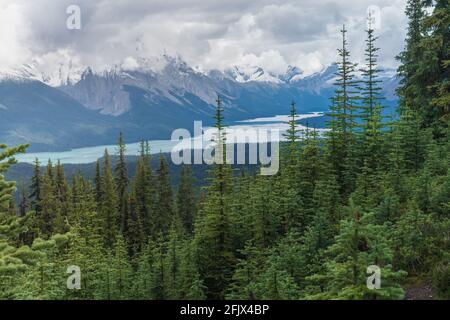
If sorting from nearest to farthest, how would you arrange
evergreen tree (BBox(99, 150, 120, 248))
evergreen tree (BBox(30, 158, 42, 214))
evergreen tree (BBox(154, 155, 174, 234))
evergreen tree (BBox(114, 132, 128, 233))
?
evergreen tree (BBox(99, 150, 120, 248)) → evergreen tree (BBox(30, 158, 42, 214)) → evergreen tree (BBox(154, 155, 174, 234)) → evergreen tree (BBox(114, 132, 128, 233))

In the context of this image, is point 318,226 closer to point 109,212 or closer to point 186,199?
point 109,212

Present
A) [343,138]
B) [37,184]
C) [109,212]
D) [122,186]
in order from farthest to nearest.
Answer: [122,186]
[37,184]
[109,212]
[343,138]

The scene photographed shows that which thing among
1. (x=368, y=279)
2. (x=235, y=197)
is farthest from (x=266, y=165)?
(x=368, y=279)

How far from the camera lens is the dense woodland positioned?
35.3 ft

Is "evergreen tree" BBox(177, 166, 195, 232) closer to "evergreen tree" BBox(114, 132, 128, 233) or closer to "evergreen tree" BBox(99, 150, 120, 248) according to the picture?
"evergreen tree" BBox(114, 132, 128, 233)

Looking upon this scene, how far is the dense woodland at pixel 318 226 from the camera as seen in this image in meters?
10.8

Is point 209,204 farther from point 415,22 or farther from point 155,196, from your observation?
point 155,196

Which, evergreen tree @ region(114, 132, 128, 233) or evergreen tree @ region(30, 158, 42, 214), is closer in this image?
evergreen tree @ region(30, 158, 42, 214)

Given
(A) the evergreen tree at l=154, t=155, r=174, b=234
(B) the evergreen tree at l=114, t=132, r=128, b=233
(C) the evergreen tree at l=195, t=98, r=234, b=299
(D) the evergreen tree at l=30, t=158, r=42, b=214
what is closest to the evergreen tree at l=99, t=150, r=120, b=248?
(B) the evergreen tree at l=114, t=132, r=128, b=233

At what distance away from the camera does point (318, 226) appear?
61.5 ft

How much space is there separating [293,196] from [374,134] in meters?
8.70

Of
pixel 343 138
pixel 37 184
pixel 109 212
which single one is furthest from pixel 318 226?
pixel 37 184

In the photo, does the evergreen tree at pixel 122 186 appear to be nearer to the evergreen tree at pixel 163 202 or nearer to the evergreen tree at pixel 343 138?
the evergreen tree at pixel 163 202

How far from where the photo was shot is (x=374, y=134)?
30703 mm
